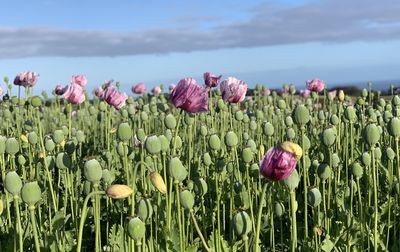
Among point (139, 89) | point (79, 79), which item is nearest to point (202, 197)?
point (79, 79)

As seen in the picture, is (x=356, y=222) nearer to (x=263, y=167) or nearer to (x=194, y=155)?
(x=263, y=167)

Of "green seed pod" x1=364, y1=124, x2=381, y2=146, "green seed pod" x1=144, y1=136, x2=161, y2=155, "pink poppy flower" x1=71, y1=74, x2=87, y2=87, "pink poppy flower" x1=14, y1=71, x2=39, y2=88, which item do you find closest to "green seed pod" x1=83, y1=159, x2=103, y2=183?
"green seed pod" x1=144, y1=136, x2=161, y2=155

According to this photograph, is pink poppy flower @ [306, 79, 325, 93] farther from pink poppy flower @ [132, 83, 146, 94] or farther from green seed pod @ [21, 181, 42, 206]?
green seed pod @ [21, 181, 42, 206]

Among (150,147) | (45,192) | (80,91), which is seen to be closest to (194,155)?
(80,91)

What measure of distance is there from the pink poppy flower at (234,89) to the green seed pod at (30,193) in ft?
5.07

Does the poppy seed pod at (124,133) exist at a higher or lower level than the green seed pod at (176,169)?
higher

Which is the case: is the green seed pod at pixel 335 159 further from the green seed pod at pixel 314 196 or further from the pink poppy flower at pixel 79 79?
the pink poppy flower at pixel 79 79

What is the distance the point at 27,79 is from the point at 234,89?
2037 millimetres

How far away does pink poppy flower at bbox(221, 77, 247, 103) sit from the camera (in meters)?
3.09

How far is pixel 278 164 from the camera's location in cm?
158

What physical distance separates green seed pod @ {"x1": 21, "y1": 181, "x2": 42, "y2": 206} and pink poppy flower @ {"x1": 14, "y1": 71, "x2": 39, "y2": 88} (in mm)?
2899

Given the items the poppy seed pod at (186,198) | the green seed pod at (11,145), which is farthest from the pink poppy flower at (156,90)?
the poppy seed pod at (186,198)

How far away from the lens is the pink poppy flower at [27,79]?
14.7 ft

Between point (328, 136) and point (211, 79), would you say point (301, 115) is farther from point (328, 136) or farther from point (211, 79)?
point (211, 79)
